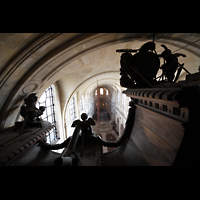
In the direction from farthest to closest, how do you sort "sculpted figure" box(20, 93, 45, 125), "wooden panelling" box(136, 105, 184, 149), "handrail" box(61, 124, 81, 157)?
"sculpted figure" box(20, 93, 45, 125) < "handrail" box(61, 124, 81, 157) < "wooden panelling" box(136, 105, 184, 149)

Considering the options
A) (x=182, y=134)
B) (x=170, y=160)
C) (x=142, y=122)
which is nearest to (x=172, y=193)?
(x=170, y=160)

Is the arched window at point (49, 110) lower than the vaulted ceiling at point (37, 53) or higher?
lower

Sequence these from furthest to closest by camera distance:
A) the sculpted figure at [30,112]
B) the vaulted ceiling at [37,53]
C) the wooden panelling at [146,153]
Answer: the vaulted ceiling at [37,53]
the sculpted figure at [30,112]
the wooden panelling at [146,153]

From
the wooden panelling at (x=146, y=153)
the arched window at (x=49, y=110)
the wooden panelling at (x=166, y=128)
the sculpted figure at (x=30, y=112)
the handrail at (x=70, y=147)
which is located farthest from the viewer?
the arched window at (x=49, y=110)

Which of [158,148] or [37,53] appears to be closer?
[158,148]

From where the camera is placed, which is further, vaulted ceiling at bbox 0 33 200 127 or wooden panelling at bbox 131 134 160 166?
vaulted ceiling at bbox 0 33 200 127

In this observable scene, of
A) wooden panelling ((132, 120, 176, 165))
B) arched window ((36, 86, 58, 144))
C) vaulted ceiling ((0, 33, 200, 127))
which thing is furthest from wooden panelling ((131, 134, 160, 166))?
arched window ((36, 86, 58, 144))

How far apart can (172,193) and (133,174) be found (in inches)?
9.9

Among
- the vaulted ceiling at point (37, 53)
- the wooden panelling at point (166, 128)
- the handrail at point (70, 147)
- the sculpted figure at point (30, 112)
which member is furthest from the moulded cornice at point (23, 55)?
the wooden panelling at point (166, 128)

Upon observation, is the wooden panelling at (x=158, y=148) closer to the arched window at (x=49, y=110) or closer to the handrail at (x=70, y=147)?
the handrail at (x=70, y=147)

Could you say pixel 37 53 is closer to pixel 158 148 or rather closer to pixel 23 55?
pixel 23 55

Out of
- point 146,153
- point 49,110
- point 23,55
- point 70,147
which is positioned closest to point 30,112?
point 70,147

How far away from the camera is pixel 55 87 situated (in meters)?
5.55

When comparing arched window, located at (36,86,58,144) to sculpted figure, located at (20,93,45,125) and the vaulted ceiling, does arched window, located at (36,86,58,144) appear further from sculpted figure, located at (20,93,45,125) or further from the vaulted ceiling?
sculpted figure, located at (20,93,45,125)
